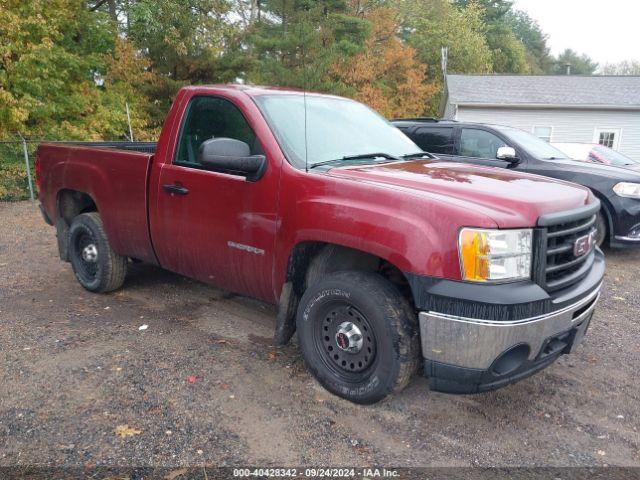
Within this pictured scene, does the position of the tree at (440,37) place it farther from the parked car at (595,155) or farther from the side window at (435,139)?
the side window at (435,139)

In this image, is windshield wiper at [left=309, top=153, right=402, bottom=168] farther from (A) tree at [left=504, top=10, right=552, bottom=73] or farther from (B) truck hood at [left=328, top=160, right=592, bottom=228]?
(A) tree at [left=504, top=10, right=552, bottom=73]

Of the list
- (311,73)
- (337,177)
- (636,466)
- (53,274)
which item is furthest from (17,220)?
(311,73)

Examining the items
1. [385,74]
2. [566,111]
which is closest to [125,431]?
[566,111]

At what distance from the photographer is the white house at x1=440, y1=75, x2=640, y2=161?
73.9 feet

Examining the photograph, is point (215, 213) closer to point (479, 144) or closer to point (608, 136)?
point (479, 144)

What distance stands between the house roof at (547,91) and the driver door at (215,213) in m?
20.5

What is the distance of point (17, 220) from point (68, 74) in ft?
25.6

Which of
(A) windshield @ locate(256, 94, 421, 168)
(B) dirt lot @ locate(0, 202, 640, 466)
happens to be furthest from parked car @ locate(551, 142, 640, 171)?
(A) windshield @ locate(256, 94, 421, 168)

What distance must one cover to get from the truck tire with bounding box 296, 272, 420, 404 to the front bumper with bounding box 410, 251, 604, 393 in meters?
0.17

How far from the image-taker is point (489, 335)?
2703 mm

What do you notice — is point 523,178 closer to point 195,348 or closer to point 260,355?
point 260,355

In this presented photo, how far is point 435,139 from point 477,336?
6441 mm

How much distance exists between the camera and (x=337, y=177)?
3.27 m

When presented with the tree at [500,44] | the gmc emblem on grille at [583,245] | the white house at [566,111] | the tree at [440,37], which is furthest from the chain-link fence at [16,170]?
the tree at [500,44]
